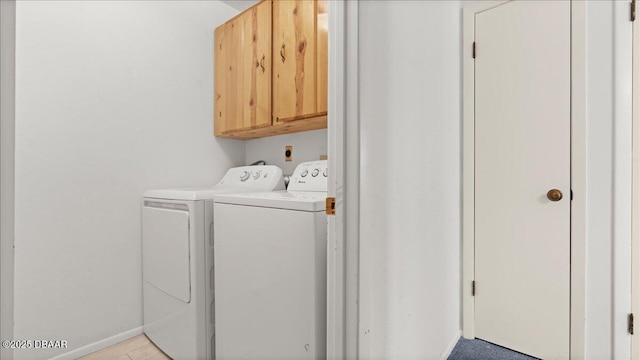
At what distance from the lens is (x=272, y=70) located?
2004 millimetres

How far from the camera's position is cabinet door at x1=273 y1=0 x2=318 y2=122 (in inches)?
69.9

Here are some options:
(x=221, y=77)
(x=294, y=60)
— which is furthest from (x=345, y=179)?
(x=221, y=77)

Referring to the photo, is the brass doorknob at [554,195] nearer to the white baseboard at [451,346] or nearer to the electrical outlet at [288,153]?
the white baseboard at [451,346]

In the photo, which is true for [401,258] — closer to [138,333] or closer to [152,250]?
[152,250]

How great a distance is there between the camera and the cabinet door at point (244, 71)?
2041mm

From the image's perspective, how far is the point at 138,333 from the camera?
80.2 inches

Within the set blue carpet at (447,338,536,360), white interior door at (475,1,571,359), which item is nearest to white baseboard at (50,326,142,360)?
blue carpet at (447,338,536,360)

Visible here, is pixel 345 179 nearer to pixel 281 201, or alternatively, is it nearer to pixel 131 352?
pixel 281 201

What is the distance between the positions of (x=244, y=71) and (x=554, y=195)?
2.01 metres

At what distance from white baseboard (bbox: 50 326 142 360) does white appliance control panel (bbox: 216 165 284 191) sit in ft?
3.63

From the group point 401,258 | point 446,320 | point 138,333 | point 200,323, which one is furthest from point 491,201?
point 138,333

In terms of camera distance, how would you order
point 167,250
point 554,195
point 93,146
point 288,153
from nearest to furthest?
point 554,195, point 167,250, point 93,146, point 288,153

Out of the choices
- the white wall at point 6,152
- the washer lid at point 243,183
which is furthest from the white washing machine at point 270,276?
the white wall at point 6,152
